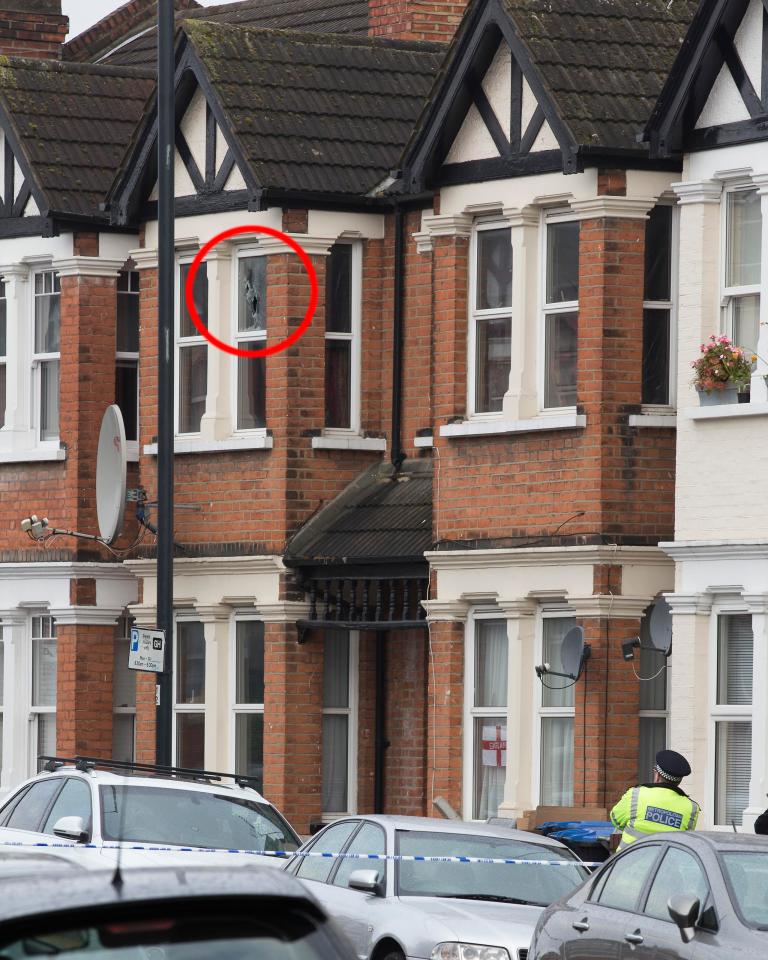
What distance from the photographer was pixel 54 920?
5.69 metres

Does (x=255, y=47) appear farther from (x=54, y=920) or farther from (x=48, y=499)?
(x=54, y=920)

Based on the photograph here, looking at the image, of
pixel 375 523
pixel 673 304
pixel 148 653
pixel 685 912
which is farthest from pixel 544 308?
pixel 685 912

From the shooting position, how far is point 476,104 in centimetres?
2153

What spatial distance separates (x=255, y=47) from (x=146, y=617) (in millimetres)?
5769

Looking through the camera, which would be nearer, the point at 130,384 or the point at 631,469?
the point at 631,469

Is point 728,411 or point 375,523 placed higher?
point 728,411

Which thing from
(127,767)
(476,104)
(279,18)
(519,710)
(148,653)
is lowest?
(519,710)

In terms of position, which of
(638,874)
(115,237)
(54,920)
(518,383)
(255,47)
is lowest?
(638,874)

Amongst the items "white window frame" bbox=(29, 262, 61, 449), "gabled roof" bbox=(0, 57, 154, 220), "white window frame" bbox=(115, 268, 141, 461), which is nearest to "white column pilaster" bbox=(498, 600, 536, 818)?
"white window frame" bbox=(115, 268, 141, 461)

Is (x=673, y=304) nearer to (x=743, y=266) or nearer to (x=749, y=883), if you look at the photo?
(x=743, y=266)

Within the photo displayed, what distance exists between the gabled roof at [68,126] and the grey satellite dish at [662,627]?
7985 mm

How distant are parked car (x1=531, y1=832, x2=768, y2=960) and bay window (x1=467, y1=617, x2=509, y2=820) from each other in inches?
346

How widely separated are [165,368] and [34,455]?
4.97 meters

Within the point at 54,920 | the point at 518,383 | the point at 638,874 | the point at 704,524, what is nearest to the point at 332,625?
the point at 518,383
